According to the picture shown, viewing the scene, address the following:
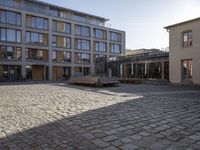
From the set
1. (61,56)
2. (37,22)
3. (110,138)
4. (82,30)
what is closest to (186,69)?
(110,138)

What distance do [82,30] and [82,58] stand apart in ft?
20.2

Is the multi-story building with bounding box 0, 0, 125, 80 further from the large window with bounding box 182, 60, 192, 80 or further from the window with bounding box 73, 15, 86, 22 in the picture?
the large window with bounding box 182, 60, 192, 80

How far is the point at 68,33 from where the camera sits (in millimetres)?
43031

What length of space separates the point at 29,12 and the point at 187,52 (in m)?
29.3

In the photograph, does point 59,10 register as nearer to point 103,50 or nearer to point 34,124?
point 103,50

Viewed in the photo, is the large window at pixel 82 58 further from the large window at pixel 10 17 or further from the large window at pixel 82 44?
the large window at pixel 10 17

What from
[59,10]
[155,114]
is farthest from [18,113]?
[59,10]

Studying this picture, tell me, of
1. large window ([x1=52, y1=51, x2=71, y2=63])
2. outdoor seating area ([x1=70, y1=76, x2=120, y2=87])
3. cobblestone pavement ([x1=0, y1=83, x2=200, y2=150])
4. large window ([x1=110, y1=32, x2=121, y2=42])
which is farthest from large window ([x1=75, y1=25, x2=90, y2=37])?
cobblestone pavement ([x1=0, y1=83, x2=200, y2=150])

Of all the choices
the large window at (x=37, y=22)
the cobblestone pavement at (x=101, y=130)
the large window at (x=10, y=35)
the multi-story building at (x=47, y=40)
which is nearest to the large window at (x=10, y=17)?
the multi-story building at (x=47, y=40)

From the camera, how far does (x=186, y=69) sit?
19.9 meters

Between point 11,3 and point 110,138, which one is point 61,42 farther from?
point 110,138

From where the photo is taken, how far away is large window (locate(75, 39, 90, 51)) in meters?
44.4

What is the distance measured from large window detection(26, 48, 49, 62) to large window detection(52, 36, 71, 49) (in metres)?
2.79

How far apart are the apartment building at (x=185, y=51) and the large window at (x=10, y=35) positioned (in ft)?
85.0
